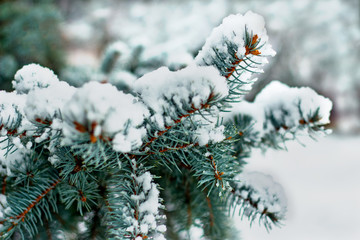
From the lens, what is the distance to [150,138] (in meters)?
0.36

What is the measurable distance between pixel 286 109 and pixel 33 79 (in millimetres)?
394

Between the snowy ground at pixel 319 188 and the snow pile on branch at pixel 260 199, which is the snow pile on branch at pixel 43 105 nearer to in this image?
the snow pile on branch at pixel 260 199

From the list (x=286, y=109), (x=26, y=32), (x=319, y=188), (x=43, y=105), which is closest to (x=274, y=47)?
(x=319, y=188)

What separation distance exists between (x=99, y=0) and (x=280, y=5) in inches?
67.9

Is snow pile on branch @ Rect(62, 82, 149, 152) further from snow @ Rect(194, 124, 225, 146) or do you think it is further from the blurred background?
the blurred background

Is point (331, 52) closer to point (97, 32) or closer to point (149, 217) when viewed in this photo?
point (97, 32)

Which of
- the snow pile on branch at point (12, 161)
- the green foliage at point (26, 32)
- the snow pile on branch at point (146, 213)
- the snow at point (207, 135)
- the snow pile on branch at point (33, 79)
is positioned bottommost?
the snow pile on branch at point (146, 213)

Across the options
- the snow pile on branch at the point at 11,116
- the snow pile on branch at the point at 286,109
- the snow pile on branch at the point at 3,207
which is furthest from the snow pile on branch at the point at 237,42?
the snow pile on branch at the point at 3,207

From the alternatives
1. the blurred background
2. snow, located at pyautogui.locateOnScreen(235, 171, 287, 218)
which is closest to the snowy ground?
the blurred background

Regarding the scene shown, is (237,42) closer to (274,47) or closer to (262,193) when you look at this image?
(262,193)

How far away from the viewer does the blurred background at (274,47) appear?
1161mm

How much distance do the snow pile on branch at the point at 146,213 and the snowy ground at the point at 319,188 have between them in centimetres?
107

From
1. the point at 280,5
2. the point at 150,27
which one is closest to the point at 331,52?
the point at 280,5

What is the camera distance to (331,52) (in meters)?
2.86
